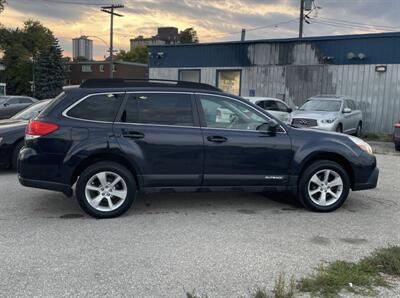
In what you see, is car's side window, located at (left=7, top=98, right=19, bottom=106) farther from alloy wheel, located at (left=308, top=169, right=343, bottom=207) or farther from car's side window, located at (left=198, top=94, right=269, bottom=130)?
alloy wheel, located at (left=308, top=169, right=343, bottom=207)

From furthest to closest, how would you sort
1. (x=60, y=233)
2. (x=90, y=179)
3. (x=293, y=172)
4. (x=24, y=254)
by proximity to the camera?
(x=293, y=172), (x=90, y=179), (x=60, y=233), (x=24, y=254)

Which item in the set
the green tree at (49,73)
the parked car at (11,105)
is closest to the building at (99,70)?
the green tree at (49,73)

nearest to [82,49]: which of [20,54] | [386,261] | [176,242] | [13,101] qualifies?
[20,54]

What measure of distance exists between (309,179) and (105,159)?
2.81m

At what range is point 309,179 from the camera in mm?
6410

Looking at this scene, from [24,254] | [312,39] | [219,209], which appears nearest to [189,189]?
[219,209]

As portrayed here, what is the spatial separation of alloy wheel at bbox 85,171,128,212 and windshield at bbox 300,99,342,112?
12.2 metres

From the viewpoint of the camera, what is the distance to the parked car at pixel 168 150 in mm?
5828

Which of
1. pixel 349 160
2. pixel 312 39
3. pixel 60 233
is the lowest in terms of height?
pixel 60 233

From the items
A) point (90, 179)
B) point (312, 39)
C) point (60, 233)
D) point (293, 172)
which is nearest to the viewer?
point (60, 233)

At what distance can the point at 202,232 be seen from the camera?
17.8ft

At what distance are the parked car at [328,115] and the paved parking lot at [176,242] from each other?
8549 millimetres

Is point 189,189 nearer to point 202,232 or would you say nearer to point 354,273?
point 202,232

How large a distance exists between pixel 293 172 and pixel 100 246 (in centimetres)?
288
